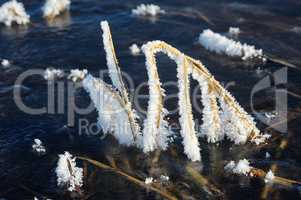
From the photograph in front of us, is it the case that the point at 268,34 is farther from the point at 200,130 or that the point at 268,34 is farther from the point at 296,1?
the point at 200,130

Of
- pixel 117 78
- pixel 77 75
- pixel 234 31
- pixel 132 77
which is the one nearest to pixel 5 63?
pixel 77 75

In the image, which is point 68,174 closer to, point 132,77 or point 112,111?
point 112,111

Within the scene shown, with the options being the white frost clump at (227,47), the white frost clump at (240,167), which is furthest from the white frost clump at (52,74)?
the white frost clump at (240,167)

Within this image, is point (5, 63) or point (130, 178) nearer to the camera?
point (130, 178)

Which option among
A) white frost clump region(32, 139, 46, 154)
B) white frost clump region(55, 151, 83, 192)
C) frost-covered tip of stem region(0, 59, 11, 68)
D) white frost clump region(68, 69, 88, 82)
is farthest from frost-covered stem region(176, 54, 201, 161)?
frost-covered tip of stem region(0, 59, 11, 68)

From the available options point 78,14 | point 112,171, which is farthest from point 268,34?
point 112,171

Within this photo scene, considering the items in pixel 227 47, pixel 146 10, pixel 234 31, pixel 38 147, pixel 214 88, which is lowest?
pixel 38 147
